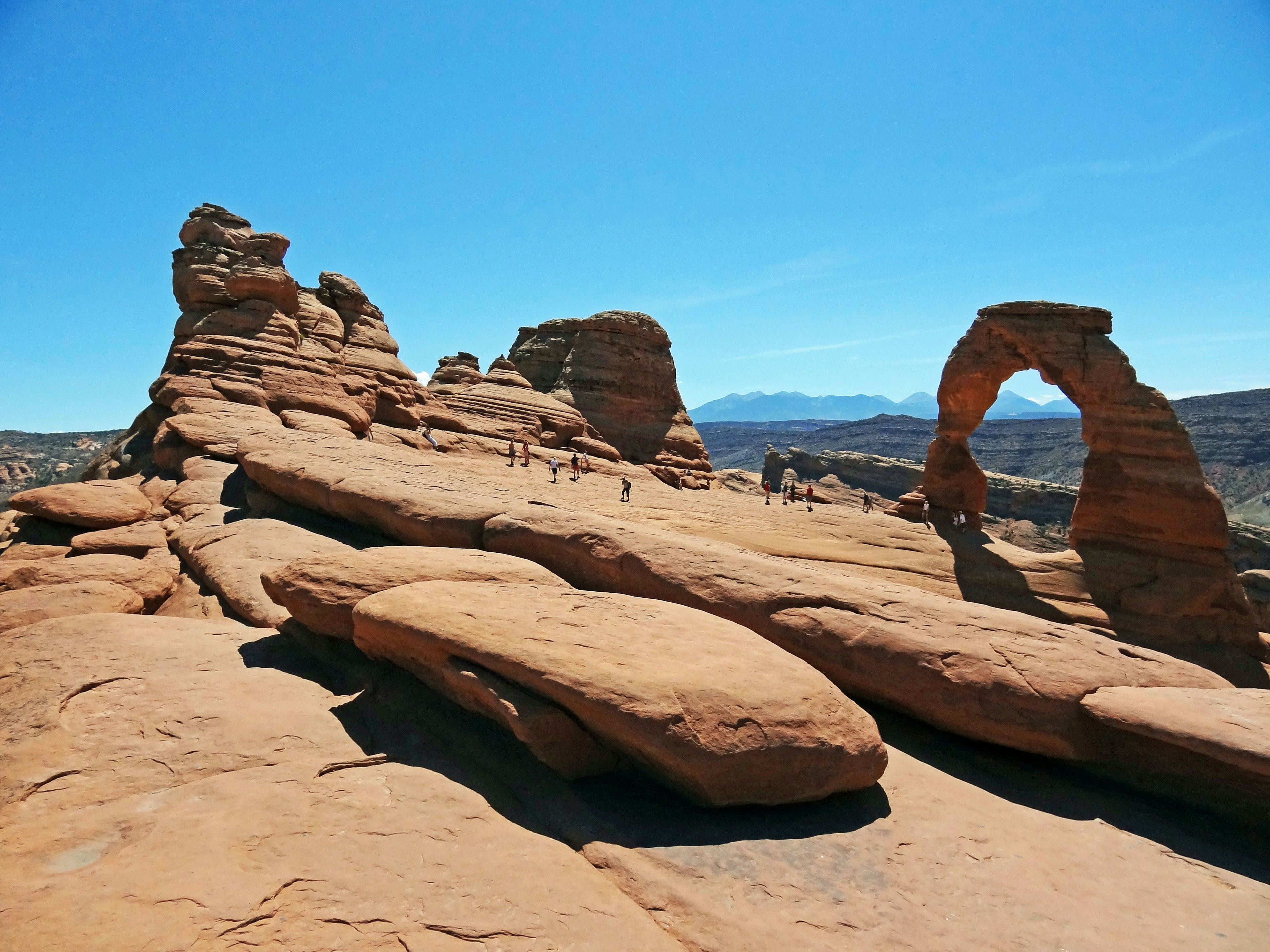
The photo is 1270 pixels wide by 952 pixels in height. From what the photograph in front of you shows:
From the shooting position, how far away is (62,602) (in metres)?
7.66

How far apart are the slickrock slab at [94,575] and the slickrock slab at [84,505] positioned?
6.63 ft

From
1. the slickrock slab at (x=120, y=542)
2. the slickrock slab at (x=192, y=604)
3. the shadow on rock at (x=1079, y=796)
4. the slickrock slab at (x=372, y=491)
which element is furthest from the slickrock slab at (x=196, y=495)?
the shadow on rock at (x=1079, y=796)

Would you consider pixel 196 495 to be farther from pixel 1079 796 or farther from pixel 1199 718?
pixel 1199 718

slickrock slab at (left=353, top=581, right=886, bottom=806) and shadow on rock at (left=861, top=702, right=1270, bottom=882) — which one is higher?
slickrock slab at (left=353, top=581, right=886, bottom=806)

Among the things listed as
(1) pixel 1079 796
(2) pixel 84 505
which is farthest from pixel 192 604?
(1) pixel 1079 796

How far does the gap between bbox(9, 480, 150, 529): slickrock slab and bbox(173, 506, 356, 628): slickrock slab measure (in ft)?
4.13

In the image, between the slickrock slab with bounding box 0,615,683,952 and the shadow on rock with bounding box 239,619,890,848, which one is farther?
the shadow on rock with bounding box 239,619,890,848

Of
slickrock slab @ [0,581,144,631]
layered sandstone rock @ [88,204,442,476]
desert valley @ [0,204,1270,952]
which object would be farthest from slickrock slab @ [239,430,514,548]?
slickrock slab @ [0,581,144,631]

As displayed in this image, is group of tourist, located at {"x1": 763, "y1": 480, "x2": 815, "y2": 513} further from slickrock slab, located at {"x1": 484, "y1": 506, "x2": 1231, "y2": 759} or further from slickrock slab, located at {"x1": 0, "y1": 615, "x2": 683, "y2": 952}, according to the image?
slickrock slab, located at {"x1": 0, "y1": 615, "x2": 683, "y2": 952}

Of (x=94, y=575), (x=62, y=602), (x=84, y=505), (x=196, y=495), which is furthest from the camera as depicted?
(x=196, y=495)

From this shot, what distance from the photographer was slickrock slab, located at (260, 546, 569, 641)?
6.89m

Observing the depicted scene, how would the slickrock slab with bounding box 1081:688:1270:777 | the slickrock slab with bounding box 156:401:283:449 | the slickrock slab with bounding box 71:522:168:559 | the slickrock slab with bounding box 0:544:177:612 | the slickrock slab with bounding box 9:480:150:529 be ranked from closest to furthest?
Answer: 1. the slickrock slab with bounding box 1081:688:1270:777
2. the slickrock slab with bounding box 0:544:177:612
3. the slickrock slab with bounding box 71:522:168:559
4. the slickrock slab with bounding box 9:480:150:529
5. the slickrock slab with bounding box 156:401:283:449

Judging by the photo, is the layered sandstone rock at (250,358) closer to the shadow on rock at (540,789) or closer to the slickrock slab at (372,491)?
the slickrock slab at (372,491)

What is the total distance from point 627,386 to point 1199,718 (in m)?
31.4
